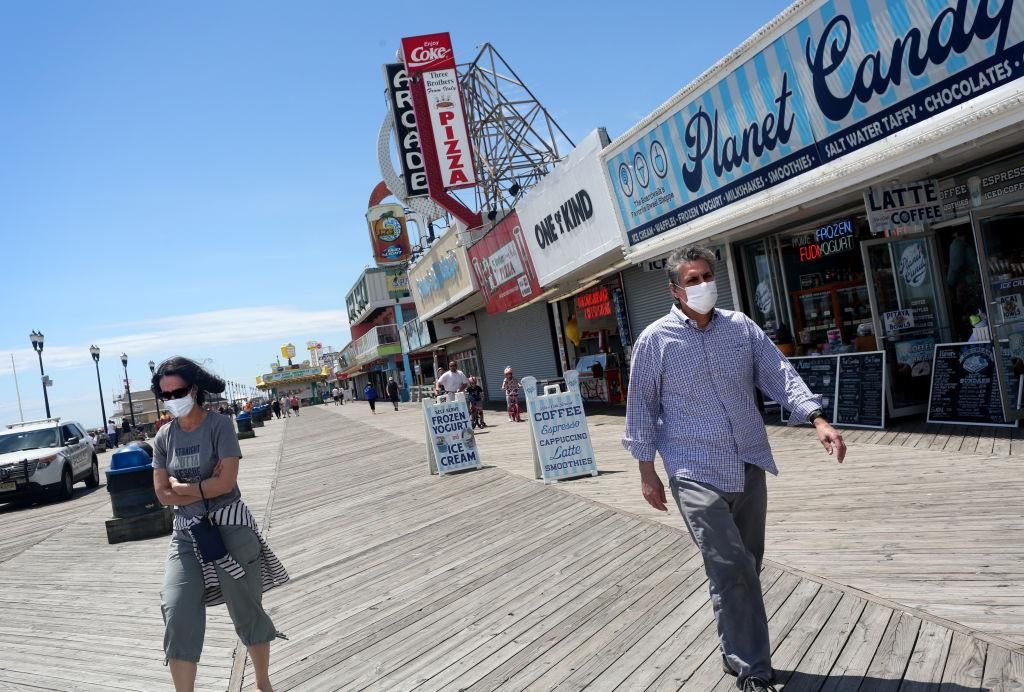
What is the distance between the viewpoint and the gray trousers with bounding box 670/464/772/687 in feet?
10.6

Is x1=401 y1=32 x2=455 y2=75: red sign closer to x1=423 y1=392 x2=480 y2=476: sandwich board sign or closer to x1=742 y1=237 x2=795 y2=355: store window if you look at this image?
x1=742 y1=237 x2=795 y2=355: store window

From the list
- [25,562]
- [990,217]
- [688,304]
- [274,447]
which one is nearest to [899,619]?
[688,304]

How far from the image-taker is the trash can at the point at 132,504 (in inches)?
405

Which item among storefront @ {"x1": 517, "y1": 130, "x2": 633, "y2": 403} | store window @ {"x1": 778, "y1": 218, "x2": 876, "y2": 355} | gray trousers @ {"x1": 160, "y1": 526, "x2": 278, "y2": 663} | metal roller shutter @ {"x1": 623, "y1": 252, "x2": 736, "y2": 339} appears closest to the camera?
gray trousers @ {"x1": 160, "y1": 526, "x2": 278, "y2": 663}

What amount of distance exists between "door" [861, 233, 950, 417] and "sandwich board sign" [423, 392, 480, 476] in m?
5.64

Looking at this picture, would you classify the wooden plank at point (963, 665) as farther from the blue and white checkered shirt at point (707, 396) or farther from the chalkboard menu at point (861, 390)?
the chalkboard menu at point (861, 390)

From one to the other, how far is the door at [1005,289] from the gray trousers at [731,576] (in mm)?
6168

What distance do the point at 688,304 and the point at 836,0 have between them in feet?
19.6

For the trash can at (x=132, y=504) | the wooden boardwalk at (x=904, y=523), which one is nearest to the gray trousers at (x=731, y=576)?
the wooden boardwalk at (x=904, y=523)

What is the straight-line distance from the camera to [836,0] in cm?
786

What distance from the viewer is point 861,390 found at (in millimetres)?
9742

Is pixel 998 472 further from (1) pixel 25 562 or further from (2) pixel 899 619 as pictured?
(1) pixel 25 562

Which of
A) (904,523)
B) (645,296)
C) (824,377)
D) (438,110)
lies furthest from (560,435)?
(438,110)

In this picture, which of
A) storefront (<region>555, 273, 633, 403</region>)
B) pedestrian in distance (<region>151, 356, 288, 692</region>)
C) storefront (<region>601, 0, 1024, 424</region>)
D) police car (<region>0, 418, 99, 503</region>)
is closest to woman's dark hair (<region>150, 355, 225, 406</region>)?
pedestrian in distance (<region>151, 356, 288, 692</region>)
